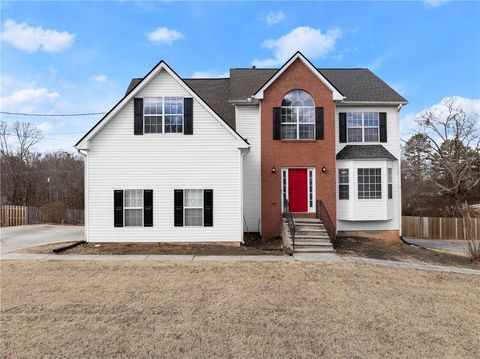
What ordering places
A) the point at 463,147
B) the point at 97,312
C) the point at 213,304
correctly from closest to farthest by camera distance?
the point at 97,312 < the point at 213,304 < the point at 463,147

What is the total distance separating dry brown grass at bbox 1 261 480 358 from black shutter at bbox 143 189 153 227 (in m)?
3.87

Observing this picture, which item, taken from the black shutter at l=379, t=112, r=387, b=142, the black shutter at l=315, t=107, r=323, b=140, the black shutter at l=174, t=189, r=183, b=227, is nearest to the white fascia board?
the black shutter at l=315, t=107, r=323, b=140

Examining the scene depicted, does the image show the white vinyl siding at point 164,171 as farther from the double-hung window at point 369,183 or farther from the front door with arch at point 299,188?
the double-hung window at point 369,183

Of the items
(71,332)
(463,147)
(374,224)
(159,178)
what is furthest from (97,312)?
(463,147)

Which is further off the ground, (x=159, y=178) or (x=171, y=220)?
(x=159, y=178)

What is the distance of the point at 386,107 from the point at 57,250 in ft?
53.8

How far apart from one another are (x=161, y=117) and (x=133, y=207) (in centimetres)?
392

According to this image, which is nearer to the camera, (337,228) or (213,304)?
(213,304)

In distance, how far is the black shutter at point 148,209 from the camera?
13648 millimetres

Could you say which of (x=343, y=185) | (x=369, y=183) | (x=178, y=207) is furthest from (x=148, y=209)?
(x=369, y=183)

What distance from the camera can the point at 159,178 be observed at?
13.8m

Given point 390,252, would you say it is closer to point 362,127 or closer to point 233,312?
point 362,127

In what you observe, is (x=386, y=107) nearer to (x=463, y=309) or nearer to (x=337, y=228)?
(x=337, y=228)

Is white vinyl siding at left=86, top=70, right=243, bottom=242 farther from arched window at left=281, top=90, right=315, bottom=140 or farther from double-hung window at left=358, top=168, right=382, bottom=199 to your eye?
double-hung window at left=358, top=168, right=382, bottom=199
